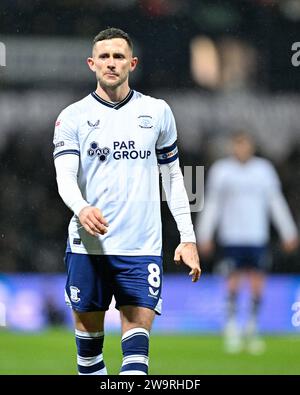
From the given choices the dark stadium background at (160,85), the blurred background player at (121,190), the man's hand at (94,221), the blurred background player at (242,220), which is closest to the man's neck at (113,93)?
the blurred background player at (121,190)

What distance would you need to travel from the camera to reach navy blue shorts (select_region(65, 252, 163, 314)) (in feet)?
18.5

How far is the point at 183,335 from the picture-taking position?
12.5 meters

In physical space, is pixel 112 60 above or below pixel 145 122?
above

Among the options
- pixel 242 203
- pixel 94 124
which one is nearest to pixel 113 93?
pixel 94 124

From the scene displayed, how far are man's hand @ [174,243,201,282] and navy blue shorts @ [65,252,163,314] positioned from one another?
0.57 feet

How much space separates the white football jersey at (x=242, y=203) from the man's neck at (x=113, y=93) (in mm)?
6016

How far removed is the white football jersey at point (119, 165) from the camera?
564 centimetres

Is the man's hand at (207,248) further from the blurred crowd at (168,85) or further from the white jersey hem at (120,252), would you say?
the white jersey hem at (120,252)

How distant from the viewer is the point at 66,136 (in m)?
5.64

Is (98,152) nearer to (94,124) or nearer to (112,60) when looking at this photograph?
(94,124)

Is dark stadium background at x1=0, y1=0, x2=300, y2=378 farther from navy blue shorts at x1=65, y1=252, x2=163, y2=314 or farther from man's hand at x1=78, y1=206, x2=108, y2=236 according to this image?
man's hand at x1=78, y1=206, x2=108, y2=236

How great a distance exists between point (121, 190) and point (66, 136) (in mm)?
350
